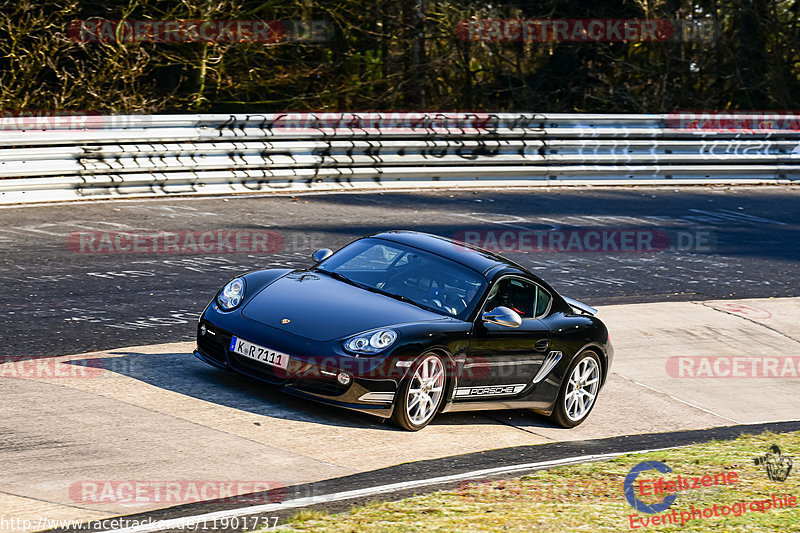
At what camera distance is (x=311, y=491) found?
619cm

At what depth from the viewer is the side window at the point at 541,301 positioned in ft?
28.5

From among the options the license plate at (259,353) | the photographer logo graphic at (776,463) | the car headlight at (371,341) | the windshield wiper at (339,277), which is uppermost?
the windshield wiper at (339,277)

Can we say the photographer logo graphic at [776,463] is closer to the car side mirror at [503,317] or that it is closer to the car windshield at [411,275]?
the car side mirror at [503,317]

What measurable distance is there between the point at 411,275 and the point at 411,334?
0.96m

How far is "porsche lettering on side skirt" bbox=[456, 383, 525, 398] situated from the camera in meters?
8.05

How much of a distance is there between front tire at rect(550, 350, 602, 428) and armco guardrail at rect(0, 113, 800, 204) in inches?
331

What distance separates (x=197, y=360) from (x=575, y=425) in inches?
123

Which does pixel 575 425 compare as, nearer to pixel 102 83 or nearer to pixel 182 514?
pixel 182 514

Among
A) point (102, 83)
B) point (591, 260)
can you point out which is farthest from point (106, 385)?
point (102, 83)

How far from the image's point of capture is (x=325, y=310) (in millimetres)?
7891

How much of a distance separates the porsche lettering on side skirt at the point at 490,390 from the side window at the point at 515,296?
0.58 m

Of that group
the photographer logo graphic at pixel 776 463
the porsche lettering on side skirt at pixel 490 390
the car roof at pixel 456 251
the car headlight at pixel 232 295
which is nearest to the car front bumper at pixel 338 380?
the car headlight at pixel 232 295

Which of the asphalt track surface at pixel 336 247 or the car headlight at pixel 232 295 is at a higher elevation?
the car headlight at pixel 232 295

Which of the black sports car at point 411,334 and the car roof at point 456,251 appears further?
the car roof at point 456,251
